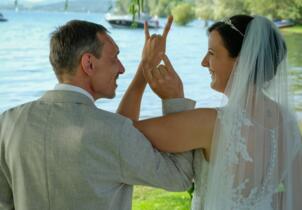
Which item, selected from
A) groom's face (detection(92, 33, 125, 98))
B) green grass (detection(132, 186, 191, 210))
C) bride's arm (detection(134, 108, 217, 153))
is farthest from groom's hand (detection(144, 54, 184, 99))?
green grass (detection(132, 186, 191, 210))

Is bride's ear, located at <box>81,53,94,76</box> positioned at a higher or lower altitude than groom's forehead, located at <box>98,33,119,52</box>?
lower

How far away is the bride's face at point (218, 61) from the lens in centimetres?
Answer: 210

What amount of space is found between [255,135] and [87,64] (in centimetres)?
75

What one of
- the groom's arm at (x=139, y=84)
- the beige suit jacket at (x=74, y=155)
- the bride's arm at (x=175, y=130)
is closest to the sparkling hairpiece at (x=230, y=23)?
the groom's arm at (x=139, y=84)

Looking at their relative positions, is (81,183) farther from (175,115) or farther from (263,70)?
(263,70)

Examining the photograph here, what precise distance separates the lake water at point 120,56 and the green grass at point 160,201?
3.38ft

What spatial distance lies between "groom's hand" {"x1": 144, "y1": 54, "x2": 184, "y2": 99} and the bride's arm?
0.12 m

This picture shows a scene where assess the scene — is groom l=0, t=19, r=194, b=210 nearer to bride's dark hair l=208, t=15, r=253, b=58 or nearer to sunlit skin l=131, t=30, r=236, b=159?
sunlit skin l=131, t=30, r=236, b=159

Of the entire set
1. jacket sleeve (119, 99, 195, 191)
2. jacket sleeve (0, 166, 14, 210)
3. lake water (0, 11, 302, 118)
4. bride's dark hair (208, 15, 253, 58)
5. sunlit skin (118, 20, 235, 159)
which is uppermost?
bride's dark hair (208, 15, 253, 58)

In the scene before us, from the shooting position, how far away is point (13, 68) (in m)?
17.8

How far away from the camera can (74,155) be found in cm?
165

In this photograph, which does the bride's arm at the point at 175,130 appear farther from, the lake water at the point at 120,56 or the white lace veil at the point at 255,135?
the lake water at the point at 120,56

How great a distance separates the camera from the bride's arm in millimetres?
1793

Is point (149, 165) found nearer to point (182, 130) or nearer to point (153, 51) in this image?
point (182, 130)
